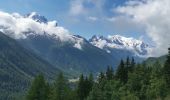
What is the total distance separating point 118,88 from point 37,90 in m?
30.3

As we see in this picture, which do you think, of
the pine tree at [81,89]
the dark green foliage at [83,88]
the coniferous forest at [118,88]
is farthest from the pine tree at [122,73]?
the pine tree at [81,89]

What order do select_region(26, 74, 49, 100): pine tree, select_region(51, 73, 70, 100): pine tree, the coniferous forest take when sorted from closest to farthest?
select_region(26, 74, 49, 100): pine tree → the coniferous forest → select_region(51, 73, 70, 100): pine tree

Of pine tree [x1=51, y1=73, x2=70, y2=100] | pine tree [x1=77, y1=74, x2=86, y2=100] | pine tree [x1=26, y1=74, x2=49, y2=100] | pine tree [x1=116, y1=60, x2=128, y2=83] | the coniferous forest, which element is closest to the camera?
pine tree [x1=26, y1=74, x2=49, y2=100]

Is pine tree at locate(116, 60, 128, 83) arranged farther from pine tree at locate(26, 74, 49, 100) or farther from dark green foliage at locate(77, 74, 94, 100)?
pine tree at locate(26, 74, 49, 100)

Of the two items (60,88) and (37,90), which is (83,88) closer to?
(60,88)

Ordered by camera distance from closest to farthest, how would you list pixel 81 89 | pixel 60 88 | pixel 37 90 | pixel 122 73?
pixel 37 90
pixel 60 88
pixel 81 89
pixel 122 73

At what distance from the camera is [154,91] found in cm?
9975

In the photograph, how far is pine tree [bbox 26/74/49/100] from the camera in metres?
81.6

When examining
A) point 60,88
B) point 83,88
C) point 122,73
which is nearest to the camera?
point 60,88

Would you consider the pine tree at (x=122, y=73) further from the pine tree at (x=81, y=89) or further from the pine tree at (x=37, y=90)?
the pine tree at (x=37, y=90)

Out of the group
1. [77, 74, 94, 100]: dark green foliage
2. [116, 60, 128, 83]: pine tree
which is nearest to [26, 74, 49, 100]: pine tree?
[77, 74, 94, 100]: dark green foliage

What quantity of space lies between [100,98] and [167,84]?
18561 mm

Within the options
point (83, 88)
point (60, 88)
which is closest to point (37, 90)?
point (60, 88)

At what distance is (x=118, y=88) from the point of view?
105875 mm
